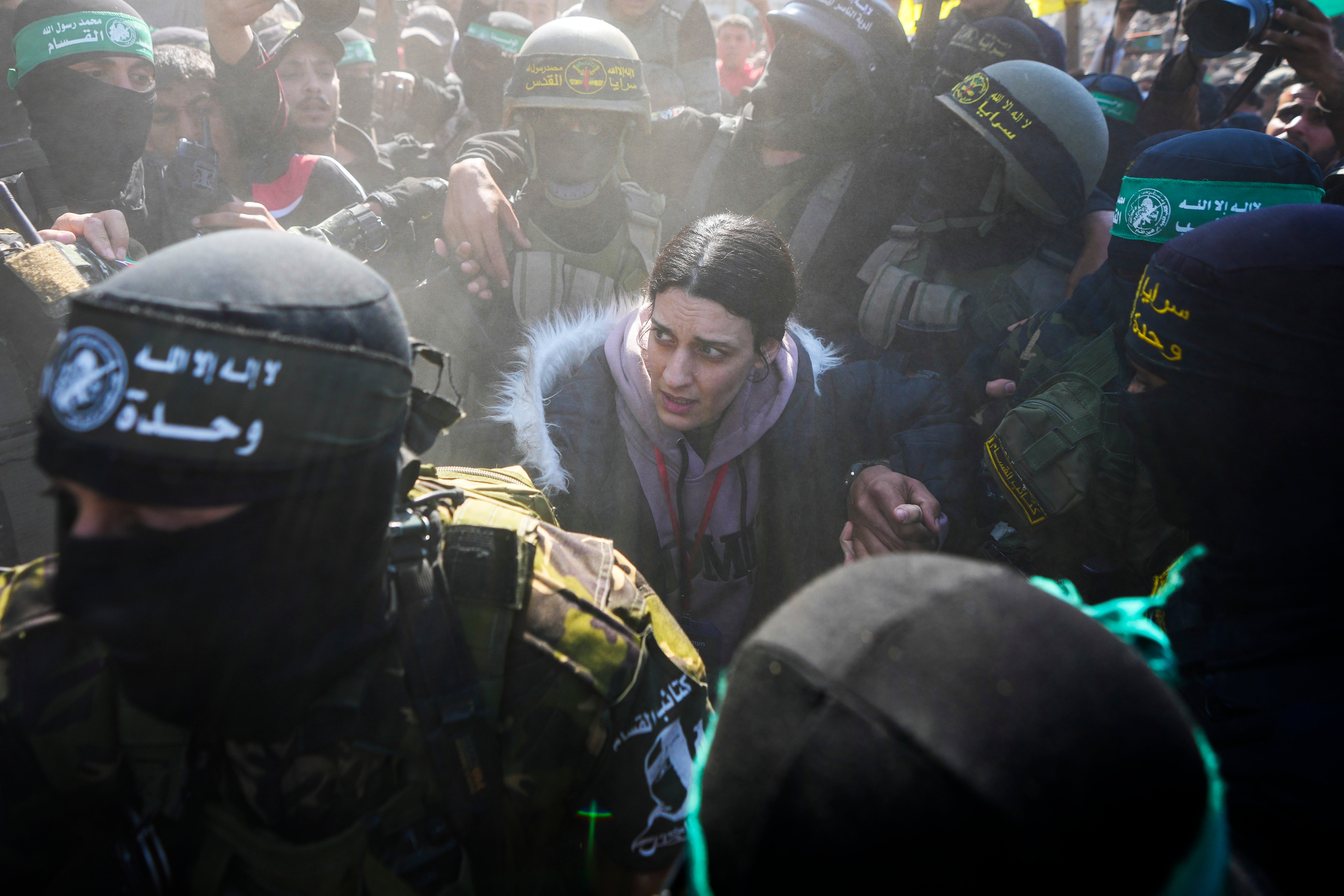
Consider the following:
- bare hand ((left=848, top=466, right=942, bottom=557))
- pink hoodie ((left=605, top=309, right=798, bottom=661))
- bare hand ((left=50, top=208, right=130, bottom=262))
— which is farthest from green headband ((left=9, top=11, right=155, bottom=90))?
bare hand ((left=848, top=466, right=942, bottom=557))

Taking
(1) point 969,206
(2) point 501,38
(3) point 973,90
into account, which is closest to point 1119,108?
(3) point 973,90

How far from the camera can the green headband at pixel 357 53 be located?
6.38 meters

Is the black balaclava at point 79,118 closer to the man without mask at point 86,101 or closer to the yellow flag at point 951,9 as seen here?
the man without mask at point 86,101

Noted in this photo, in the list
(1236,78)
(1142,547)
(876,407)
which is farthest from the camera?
(1236,78)

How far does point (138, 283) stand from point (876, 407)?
7.72 ft

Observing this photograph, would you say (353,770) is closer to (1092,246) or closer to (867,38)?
(1092,246)

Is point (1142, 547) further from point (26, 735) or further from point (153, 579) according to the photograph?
point (26, 735)

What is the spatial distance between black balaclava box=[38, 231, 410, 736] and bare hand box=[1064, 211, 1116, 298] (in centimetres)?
308

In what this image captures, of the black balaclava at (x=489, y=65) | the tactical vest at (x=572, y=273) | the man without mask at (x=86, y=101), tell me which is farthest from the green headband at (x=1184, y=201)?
the black balaclava at (x=489, y=65)

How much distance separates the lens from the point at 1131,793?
0.67 meters

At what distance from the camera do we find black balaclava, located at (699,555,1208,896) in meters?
0.67

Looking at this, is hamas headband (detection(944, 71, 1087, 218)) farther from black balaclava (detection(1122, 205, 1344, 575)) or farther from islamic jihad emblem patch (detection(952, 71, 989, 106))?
black balaclava (detection(1122, 205, 1344, 575))

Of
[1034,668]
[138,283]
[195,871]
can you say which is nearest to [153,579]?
[138,283]

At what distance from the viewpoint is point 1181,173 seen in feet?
7.20
